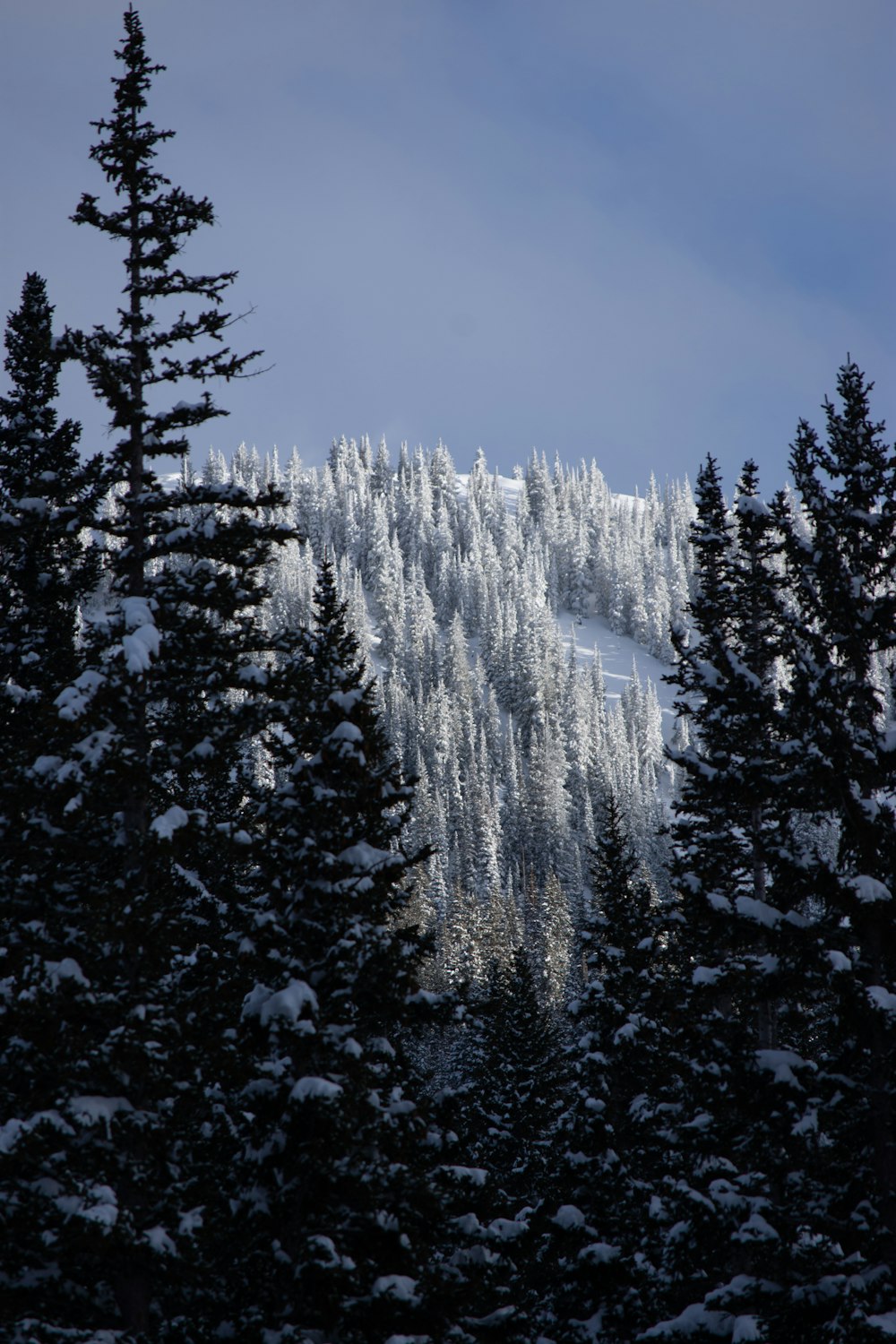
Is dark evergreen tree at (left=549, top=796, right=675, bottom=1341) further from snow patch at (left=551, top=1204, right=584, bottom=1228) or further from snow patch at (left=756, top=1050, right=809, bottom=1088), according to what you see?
snow patch at (left=756, top=1050, right=809, bottom=1088)

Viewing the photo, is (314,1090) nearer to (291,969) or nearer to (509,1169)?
(291,969)

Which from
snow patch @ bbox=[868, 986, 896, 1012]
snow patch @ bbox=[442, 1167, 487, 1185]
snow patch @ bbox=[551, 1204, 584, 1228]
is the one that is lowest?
snow patch @ bbox=[551, 1204, 584, 1228]

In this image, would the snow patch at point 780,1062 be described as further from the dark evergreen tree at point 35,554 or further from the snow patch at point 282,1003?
the dark evergreen tree at point 35,554

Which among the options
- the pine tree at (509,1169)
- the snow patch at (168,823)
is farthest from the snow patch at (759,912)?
the snow patch at (168,823)

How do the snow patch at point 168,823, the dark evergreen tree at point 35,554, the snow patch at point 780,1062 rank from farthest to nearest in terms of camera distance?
the dark evergreen tree at point 35,554 < the snow patch at point 780,1062 < the snow patch at point 168,823

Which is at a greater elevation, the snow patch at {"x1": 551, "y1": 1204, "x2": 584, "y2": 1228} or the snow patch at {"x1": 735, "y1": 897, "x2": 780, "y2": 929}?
the snow patch at {"x1": 735, "y1": 897, "x2": 780, "y2": 929}

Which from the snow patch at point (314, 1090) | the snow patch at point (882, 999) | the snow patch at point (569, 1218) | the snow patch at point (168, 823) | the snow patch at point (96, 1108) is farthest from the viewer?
the snow patch at point (569, 1218)

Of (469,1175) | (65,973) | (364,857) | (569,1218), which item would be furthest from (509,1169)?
(65,973)

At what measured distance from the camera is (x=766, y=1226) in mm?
13289

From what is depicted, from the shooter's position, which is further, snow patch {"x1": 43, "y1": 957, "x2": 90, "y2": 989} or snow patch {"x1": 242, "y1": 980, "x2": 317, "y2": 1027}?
snow patch {"x1": 242, "y1": 980, "x2": 317, "y2": 1027}

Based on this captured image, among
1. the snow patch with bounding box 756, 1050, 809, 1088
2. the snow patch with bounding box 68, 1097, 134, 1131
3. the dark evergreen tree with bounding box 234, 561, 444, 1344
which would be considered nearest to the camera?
the snow patch with bounding box 68, 1097, 134, 1131

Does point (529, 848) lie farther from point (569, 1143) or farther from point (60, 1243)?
point (60, 1243)

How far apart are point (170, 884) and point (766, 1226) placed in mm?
9026

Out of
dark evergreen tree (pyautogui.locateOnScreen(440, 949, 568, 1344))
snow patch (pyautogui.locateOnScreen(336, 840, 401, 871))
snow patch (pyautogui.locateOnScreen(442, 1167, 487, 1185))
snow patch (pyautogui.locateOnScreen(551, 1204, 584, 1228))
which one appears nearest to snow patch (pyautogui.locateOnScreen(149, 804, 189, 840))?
snow patch (pyautogui.locateOnScreen(336, 840, 401, 871))
